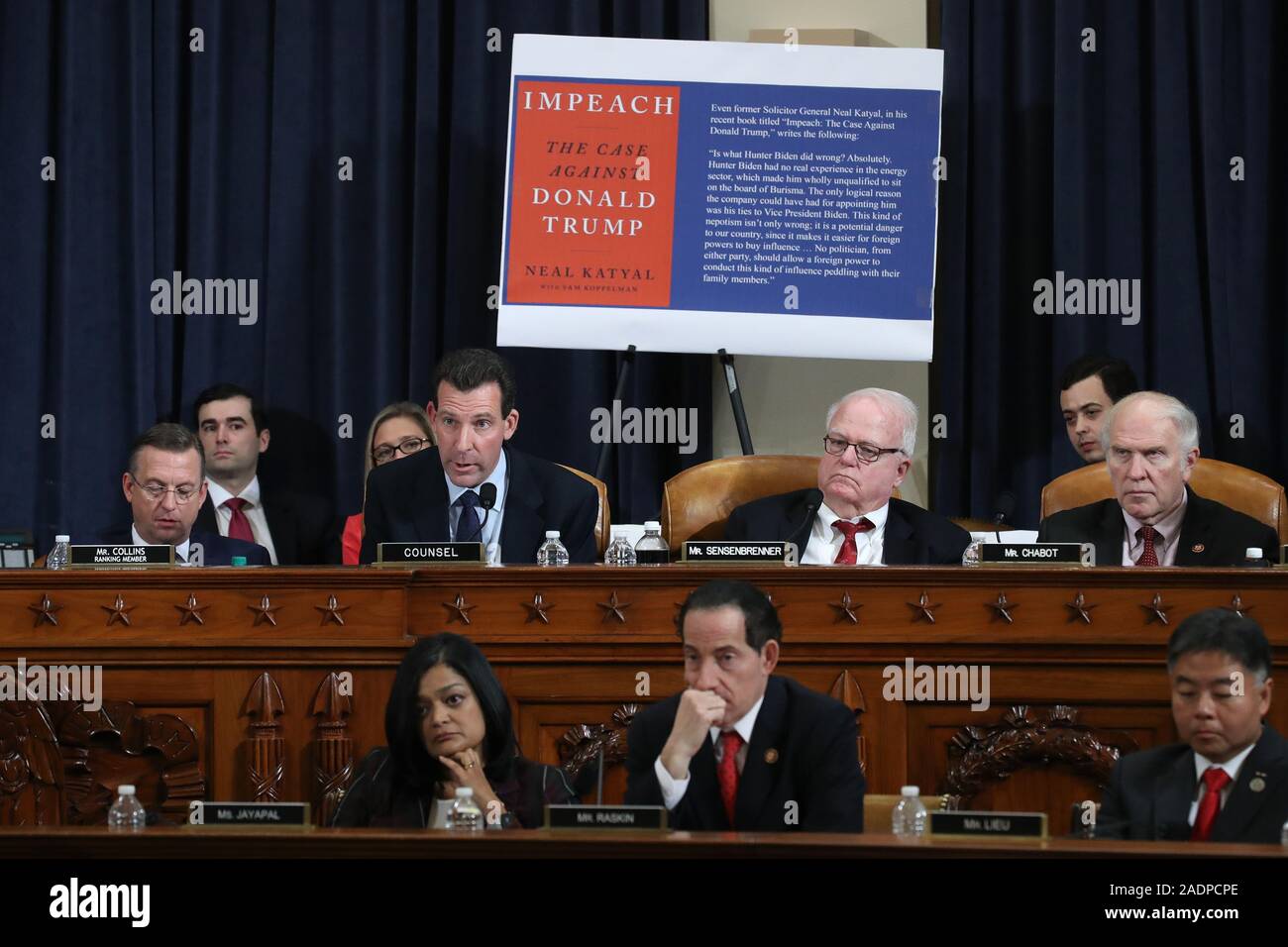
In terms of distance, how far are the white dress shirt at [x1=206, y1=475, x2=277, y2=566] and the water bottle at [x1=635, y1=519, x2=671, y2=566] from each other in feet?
6.64

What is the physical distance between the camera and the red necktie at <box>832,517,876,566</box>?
4.59 meters

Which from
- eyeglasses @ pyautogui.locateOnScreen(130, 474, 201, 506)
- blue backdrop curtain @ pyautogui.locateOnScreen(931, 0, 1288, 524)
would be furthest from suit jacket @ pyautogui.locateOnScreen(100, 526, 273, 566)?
blue backdrop curtain @ pyautogui.locateOnScreen(931, 0, 1288, 524)

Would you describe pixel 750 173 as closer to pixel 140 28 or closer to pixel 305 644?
pixel 140 28

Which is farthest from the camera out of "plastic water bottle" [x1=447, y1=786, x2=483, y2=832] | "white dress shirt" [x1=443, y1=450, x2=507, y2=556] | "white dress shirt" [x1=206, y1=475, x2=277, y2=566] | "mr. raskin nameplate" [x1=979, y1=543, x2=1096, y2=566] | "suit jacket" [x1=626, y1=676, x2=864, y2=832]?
"white dress shirt" [x1=206, y1=475, x2=277, y2=566]

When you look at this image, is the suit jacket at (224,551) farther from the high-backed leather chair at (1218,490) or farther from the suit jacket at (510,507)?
the high-backed leather chair at (1218,490)

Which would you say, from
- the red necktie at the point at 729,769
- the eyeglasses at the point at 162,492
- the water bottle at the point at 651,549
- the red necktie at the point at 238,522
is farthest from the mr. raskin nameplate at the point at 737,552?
the red necktie at the point at 238,522

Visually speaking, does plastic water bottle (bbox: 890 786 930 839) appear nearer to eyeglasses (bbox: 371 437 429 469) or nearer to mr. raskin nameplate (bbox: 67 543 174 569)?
mr. raskin nameplate (bbox: 67 543 174 569)

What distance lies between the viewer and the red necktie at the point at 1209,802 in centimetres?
304

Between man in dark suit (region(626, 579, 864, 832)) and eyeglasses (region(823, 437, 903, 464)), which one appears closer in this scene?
man in dark suit (region(626, 579, 864, 832))

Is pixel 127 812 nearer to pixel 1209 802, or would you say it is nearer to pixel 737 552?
pixel 737 552
